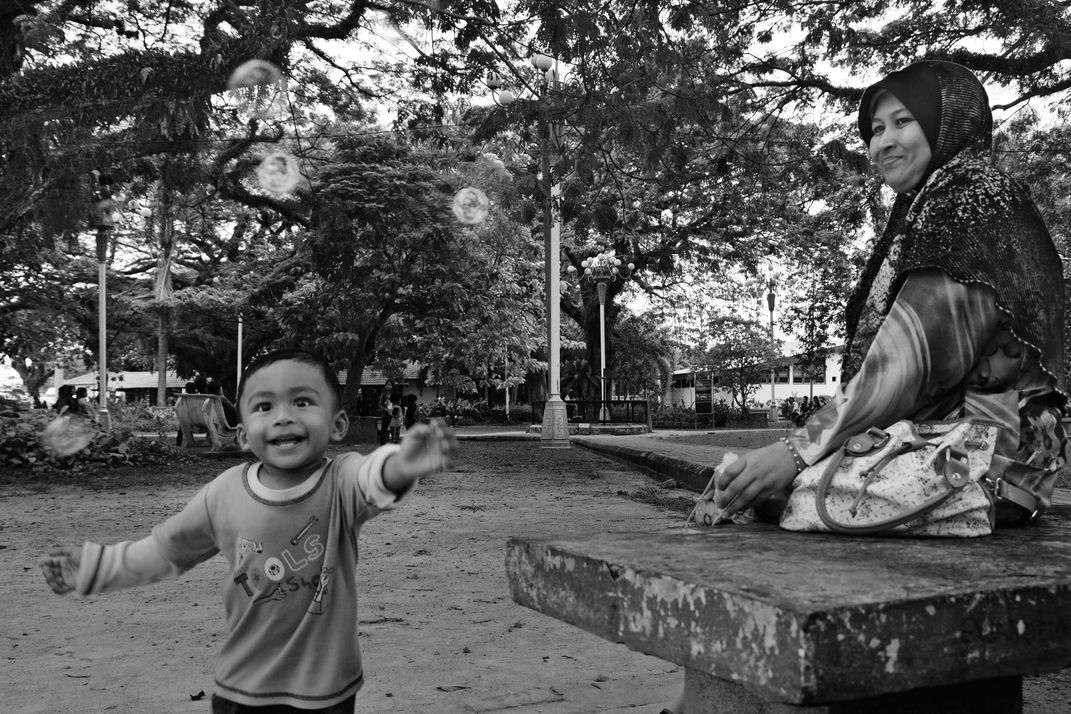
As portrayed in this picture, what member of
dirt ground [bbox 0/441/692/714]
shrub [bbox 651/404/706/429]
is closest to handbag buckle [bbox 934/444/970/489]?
dirt ground [bbox 0/441/692/714]

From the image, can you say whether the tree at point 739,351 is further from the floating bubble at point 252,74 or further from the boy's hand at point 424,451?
the boy's hand at point 424,451

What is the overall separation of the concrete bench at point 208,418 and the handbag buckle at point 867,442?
15.3 meters

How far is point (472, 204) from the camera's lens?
14.9m

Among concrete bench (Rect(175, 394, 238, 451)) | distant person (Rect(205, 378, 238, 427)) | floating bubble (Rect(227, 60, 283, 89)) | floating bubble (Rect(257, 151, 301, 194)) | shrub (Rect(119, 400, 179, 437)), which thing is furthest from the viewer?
shrub (Rect(119, 400, 179, 437))

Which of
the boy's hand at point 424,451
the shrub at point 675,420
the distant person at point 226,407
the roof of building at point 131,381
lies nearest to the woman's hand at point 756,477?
the boy's hand at point 424,451

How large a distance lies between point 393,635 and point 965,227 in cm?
286

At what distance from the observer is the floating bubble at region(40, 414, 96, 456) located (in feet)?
42.8

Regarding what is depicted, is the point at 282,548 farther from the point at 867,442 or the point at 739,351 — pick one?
the point at 739,351

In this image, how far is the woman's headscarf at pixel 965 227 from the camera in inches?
77.3

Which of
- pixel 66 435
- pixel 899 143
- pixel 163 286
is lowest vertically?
pixel 66 435

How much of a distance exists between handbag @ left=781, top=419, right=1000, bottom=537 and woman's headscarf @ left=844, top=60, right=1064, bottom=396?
293 millimetres

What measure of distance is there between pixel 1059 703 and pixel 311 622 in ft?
7.77

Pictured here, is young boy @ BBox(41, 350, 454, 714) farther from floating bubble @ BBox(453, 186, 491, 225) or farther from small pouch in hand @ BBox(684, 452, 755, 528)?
floating bubble @ BBox(453, 186, 491, 225)

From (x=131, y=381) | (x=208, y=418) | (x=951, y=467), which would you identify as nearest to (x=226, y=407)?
(x=208, y=418)
